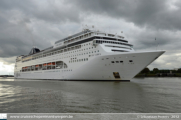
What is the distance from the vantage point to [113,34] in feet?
107

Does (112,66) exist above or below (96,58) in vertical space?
below

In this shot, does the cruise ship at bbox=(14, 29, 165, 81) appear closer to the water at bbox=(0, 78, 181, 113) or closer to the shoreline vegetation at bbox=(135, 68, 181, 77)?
the water at bbox=(0, 78, 181, 113)

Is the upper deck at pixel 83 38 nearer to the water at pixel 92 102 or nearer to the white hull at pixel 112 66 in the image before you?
the white hull at pixel 112 66

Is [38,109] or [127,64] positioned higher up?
[127,64]

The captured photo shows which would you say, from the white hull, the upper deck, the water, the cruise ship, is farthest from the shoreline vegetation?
the water

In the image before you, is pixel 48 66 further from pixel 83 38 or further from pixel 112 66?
pixel 112 66

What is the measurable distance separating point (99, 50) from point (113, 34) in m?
7.48

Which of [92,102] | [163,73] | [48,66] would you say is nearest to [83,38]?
[48,66]

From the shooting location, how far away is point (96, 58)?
88.4 ft

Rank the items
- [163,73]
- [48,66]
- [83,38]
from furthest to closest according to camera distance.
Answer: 1. [163,73]
2. [48,66]
3. [83,38]

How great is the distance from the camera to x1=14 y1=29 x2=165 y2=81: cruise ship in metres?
24.5

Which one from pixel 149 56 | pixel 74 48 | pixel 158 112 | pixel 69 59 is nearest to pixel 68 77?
pixel 69 59

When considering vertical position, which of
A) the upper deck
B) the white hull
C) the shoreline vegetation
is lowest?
the shoreline vegetation

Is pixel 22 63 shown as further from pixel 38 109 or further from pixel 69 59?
pixel 38 109
